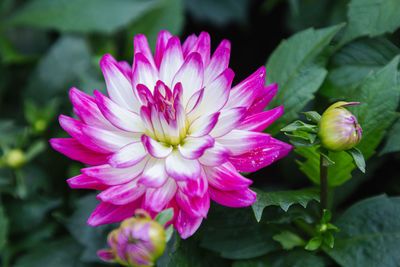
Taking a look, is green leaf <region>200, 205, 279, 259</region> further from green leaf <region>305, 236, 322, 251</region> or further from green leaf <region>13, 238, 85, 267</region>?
green leaf <region>13, 238, 85, 267</region>

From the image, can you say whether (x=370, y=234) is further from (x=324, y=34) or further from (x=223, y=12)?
(x=223, y=12)

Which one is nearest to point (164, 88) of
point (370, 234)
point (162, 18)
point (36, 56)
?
point (370, 234)

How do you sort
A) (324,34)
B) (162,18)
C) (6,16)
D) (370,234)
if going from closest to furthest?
1. (370,234)
2. (324,34)
3. (162,18)
4. (6,16)

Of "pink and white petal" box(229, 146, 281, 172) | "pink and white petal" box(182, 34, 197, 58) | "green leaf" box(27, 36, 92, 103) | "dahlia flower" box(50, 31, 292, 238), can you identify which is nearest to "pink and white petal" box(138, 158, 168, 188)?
"dahlia flower" box(50, 31, 292, 238)

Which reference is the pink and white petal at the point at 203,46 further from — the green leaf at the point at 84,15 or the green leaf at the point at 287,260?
the green leaf at the point at 84,15

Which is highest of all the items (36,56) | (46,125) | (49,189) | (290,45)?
(290,45)

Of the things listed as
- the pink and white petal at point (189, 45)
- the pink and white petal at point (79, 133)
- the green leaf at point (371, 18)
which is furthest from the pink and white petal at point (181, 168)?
the green leaf at point (371, 18)
